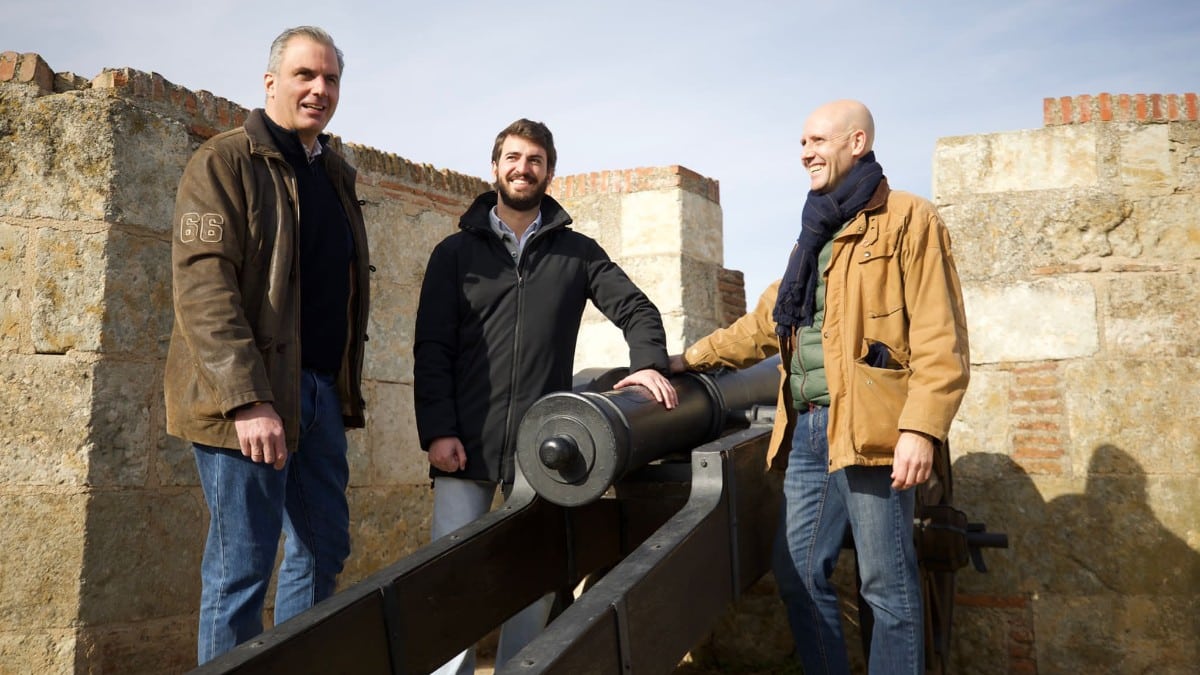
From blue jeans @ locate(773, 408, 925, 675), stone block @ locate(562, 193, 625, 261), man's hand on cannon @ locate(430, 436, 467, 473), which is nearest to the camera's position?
blue jeans @ locate(773, 408, 925, 675)

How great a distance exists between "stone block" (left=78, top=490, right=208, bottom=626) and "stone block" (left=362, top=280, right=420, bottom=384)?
135cm

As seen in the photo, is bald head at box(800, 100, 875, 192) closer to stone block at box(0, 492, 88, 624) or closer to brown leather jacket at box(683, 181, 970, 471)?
brown leather jacket at box(683, 181, 970, 471)

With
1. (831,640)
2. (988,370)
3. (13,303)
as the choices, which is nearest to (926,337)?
(831,640)

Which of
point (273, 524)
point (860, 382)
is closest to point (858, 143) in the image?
point (860, 382)

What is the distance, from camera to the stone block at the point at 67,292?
3.70m

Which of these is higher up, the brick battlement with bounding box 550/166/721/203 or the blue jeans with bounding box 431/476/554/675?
the brick battlement with bounding box 550/166/721/203

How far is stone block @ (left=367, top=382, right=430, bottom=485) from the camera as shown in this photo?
5133 mm

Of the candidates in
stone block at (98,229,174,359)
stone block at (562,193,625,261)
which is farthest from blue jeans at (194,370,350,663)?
stone block at (562,193,625,261)

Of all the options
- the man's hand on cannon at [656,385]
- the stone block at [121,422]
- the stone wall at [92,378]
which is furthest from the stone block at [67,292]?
the man's hand on cannon at [656,385]

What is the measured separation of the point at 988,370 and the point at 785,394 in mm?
2432

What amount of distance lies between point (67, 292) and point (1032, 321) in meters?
4.21

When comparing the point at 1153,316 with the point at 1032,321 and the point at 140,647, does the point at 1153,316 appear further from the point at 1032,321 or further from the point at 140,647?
the point at 140,647

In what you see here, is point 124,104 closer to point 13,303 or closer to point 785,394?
point 13,303

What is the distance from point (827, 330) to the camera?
2957 mm
